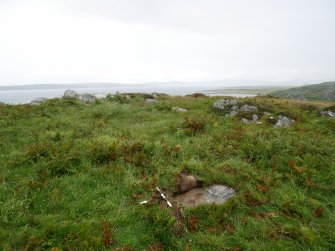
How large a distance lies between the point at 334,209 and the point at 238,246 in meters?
3.37

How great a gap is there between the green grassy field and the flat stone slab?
0.28 metres

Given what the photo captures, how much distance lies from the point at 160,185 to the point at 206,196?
1394 millimetres

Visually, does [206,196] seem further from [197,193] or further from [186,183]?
[186,183]

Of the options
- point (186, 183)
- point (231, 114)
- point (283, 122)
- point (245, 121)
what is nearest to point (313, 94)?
point (231, 114)

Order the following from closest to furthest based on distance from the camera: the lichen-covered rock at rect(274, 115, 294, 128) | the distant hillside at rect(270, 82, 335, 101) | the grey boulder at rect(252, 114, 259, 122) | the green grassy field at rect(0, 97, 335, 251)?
the green grassy field at rect(0, 97, 335, 251)
the lichen-covered rock at rect(274, 115, 294, 128)
the grey boulder at rect(252, 114, 259, 122)
the distant hillside at rect(270, 82, 335, 101)

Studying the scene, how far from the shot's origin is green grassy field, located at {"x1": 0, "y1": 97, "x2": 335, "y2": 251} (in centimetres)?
680

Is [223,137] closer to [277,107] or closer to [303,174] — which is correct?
[303,174]

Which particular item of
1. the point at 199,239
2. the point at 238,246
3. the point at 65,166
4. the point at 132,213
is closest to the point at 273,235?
the point at 238,246

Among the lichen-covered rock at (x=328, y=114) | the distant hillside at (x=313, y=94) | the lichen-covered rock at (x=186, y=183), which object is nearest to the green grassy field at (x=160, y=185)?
the lichen-covered rock at (x=186, y=183)

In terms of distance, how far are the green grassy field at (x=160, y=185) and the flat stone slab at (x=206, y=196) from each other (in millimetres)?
284

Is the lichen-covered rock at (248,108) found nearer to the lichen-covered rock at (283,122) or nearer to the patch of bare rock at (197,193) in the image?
the lichen-covered rock at (283,122)

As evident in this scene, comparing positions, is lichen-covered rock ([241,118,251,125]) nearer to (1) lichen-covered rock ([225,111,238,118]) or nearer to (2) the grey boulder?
(2) the grey boulder

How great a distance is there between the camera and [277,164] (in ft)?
35.4

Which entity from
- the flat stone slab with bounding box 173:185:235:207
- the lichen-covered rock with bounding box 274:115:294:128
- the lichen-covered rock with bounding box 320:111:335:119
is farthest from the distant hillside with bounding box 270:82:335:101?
the flat stone slab with bounding box 173:185:235:207
